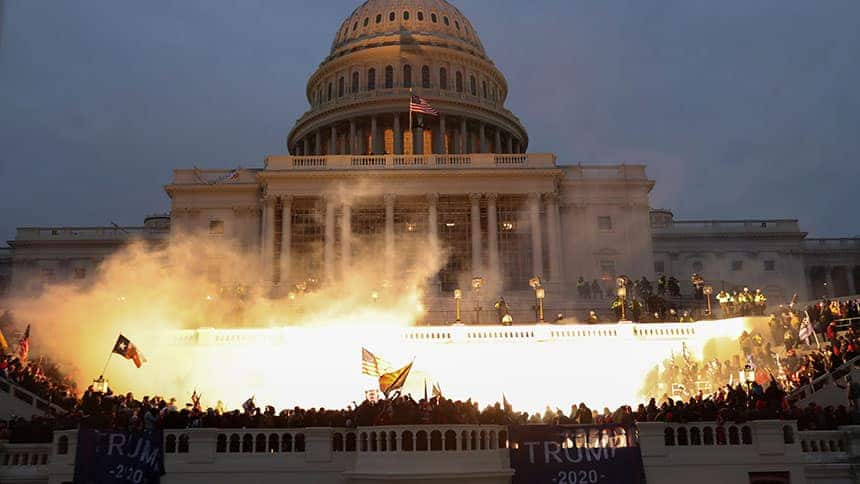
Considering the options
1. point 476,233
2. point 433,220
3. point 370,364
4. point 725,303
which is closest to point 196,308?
point 433,220

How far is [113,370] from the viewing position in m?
33.6

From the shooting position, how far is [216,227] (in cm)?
5712

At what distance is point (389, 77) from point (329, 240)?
2969cm

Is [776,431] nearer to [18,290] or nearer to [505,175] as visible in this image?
[505,175]

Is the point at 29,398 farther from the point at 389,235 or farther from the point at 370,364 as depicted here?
the point at 389,235

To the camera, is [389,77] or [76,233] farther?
[389,77]

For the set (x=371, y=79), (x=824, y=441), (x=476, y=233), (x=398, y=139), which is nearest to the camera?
(x=824, y=441)

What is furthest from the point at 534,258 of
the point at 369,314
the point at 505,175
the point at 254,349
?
the point at 254,349

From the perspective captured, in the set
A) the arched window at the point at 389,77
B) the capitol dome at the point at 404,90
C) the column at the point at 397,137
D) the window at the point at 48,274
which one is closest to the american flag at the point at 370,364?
the capitol dome at the point at 404,90

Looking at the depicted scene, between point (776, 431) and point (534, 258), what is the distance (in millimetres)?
33675

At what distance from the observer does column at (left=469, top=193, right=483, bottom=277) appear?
53875 millimetres

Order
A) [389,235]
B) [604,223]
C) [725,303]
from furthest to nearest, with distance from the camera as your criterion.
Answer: [604,223], [389,235], [725,303]

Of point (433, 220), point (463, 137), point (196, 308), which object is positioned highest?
point (463, 137)

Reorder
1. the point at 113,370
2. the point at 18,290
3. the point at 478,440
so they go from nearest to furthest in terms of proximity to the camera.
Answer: the point at 478,440 < the point at 113,370 < the point at 18,290
